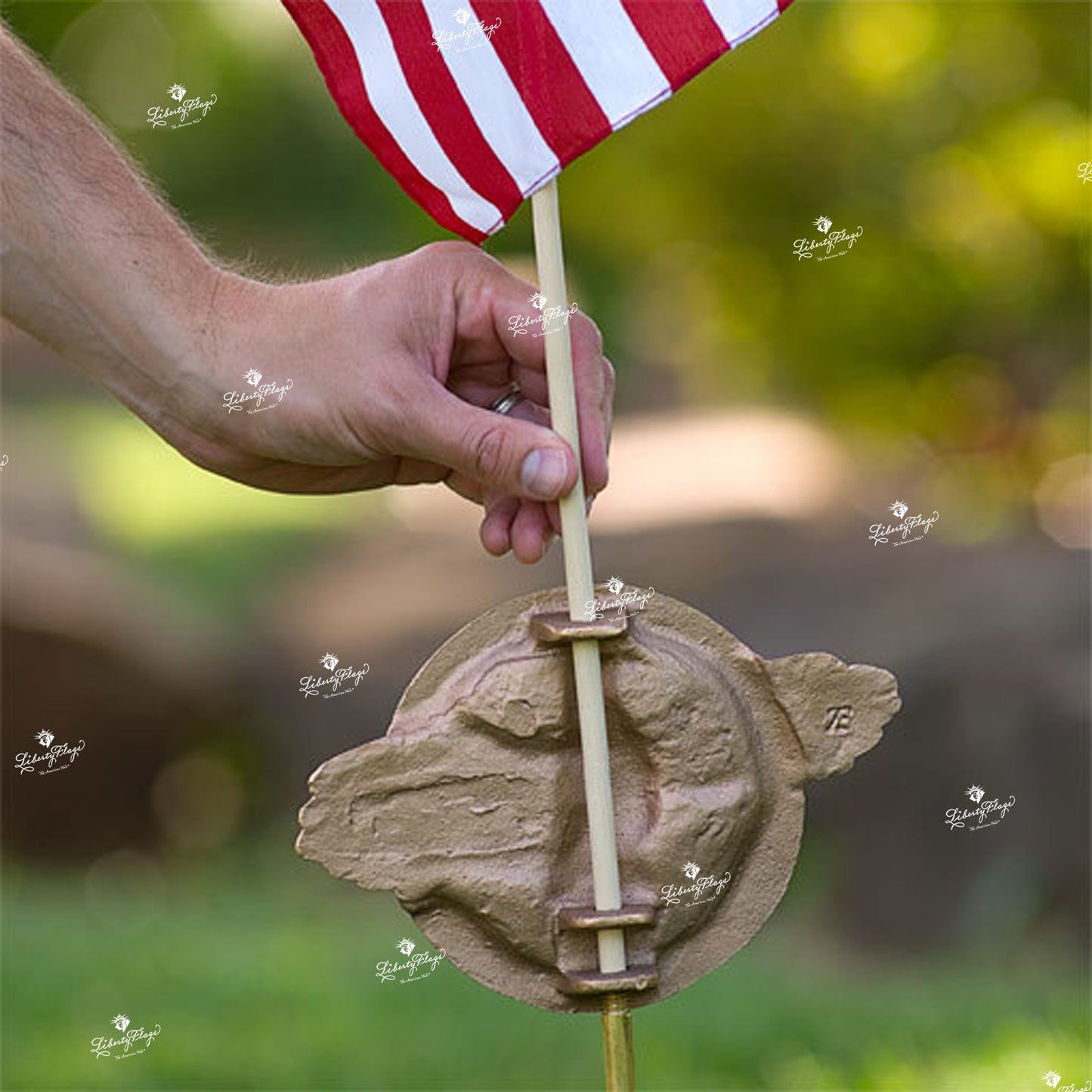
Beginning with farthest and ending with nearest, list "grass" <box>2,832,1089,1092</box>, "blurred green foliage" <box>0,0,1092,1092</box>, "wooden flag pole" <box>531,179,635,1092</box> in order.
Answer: "blurred green foliage" <box>0,0,1092,1092</box>, "grass" <box>2,832,1089,1092</box>, "wooden flag pole" <box>531,179,635,1092</box>

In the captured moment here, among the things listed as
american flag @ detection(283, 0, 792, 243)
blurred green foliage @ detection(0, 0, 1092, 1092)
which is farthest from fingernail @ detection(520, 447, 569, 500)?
blurred green foliage @ detection(0, 0, 1092, 1092)

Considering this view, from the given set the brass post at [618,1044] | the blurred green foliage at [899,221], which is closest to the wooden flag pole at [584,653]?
the brass post at [618,1044]

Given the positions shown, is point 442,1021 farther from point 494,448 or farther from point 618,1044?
point 494,448

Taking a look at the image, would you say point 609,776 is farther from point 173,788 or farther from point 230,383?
point 173,788

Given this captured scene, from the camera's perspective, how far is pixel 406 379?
4.57 ft

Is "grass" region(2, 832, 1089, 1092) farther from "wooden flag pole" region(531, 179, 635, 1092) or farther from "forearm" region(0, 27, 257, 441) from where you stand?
"forearm" region(0, 27, 257, 441)

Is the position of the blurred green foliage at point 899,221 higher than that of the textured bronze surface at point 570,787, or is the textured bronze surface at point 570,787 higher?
the blurred green foliage at point 899,221

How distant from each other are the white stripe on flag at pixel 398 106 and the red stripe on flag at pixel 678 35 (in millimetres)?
164

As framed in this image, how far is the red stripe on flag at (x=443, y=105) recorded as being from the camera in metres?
1.36

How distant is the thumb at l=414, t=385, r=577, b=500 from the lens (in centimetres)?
133

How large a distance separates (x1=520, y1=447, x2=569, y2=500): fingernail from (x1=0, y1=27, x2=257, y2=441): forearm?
0.91 ft

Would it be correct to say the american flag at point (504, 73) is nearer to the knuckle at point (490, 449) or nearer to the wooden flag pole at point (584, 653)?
the wooden flag pole at point (584, 653)

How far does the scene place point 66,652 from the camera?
472 cm

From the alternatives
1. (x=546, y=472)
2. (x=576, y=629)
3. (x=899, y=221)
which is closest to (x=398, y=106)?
(x=546, y=472)
